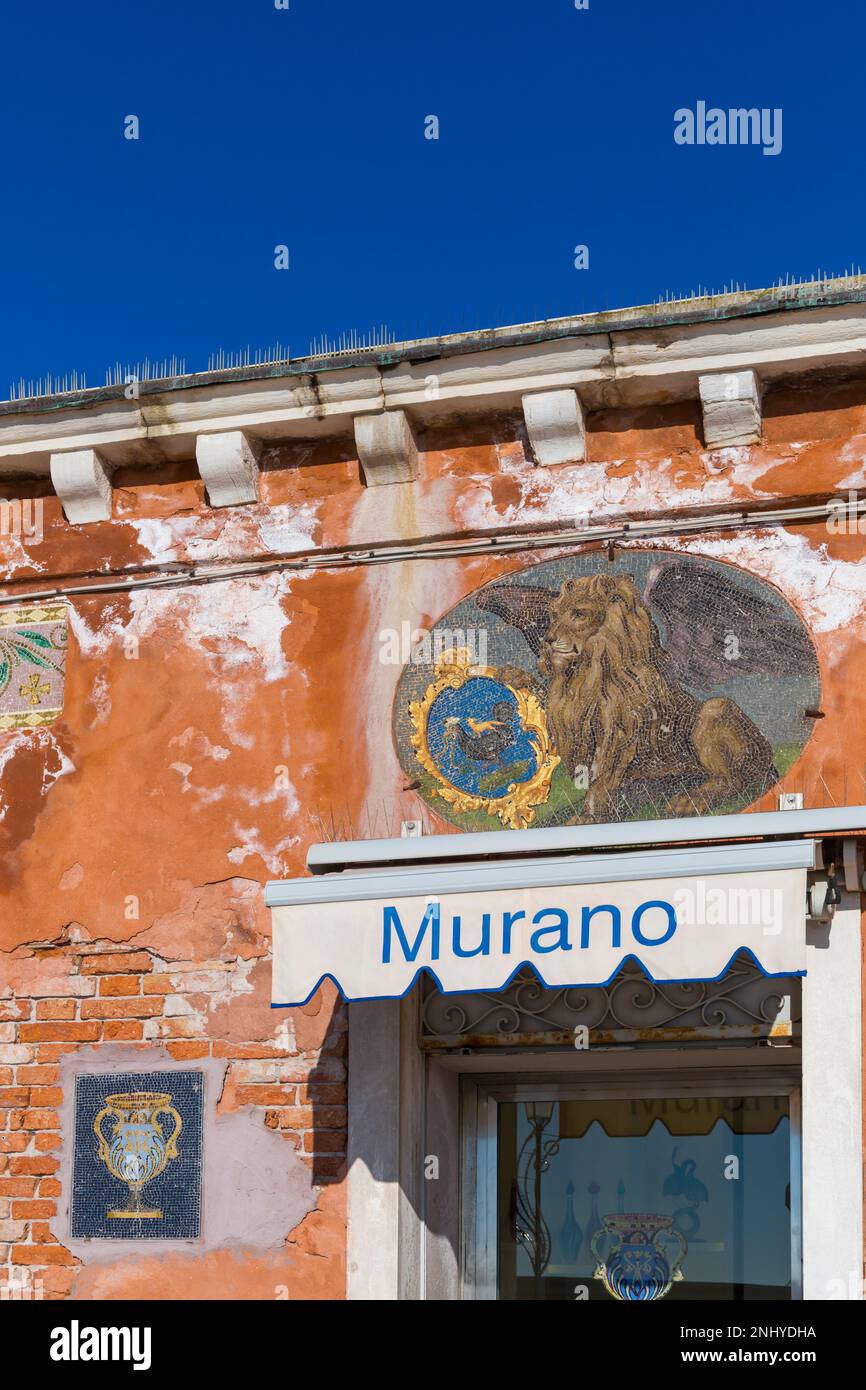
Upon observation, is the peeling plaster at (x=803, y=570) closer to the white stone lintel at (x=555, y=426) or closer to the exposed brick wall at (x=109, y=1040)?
the white stone lintel at (x=555, y=426)

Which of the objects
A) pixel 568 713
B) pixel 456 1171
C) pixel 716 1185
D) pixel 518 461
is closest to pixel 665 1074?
pixel 716 1185

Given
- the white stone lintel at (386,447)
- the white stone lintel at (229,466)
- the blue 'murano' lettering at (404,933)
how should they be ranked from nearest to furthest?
the blue 'murano' lettering at (404,933)
the white stone lintel at (386,447)
the white stone lintel at (229,466)

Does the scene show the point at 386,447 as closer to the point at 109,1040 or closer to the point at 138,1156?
the point at 109,1040

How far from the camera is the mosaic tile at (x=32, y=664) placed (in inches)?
314

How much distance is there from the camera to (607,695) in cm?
724

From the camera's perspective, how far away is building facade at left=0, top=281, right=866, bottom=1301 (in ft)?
22.0

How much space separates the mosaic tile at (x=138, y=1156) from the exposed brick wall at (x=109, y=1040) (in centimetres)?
10

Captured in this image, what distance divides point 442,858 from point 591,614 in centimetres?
116

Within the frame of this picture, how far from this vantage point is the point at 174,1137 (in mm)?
7281

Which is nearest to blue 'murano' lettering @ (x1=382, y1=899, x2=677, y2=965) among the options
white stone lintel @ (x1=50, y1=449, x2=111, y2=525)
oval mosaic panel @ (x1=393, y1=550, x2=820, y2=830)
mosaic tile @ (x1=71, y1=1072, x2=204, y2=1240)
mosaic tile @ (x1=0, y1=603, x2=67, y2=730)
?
oval mosaic panel @ (x1=393, y1=550, x2=820, y2=830)

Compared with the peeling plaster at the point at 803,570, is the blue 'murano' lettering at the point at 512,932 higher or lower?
lower

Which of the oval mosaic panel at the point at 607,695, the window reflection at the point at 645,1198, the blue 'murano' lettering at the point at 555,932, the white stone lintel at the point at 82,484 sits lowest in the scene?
the window reflection at the point at 645,1198

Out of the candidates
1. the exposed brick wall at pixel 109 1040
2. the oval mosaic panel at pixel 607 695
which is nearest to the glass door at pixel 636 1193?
the exposed brick wall at pixel 109 1040

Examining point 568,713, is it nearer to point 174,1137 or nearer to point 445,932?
point 445,932
